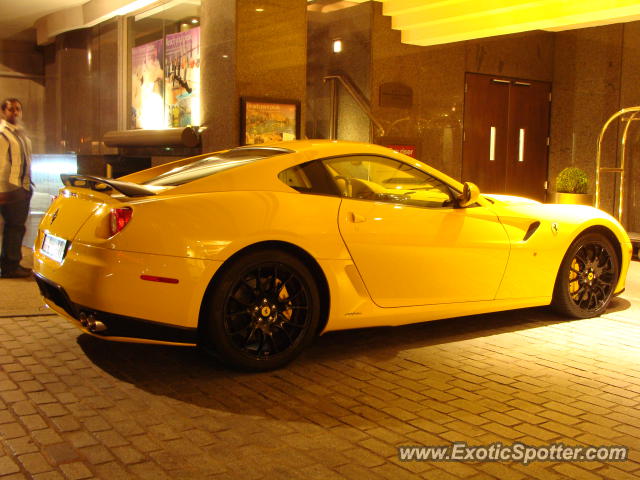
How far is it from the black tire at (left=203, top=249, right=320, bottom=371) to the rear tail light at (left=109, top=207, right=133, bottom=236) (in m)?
0.64

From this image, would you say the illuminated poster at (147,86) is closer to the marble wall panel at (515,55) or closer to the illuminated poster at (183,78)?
the illuminated poster at (183,78)

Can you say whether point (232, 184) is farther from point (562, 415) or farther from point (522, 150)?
point (522, 150)

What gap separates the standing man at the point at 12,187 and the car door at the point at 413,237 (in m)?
4.10

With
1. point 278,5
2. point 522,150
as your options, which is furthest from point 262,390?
point 522,150

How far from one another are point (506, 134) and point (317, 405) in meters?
11.1

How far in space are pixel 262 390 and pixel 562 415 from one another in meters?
1.68

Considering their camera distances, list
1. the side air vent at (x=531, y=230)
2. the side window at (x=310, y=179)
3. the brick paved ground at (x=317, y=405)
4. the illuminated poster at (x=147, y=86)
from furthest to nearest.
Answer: the illuminated poster at (x=147, y=86) < the side air vent at (x=531, y=230) < the side window at (x=310, y=179) < the brick paved ground at (x=317, y=405)

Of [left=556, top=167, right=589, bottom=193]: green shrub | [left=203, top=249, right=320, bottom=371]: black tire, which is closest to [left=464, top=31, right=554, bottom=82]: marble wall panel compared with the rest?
[left=556, top=167, right=589, bottom=193]: green shrub

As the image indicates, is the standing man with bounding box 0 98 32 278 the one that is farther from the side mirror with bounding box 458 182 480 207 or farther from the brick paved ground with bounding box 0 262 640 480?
the side mirror with bounding box 458 182 480 207

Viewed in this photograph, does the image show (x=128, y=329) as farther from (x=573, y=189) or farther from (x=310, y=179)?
(x=573, y=189)

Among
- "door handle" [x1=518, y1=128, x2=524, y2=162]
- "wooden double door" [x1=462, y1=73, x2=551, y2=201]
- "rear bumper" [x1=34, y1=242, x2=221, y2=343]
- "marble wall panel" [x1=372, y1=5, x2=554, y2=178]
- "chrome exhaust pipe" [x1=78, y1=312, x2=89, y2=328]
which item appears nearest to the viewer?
"rear bumper" [x1=34, y1=242, x2=221, y2=343]

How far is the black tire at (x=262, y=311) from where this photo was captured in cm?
433

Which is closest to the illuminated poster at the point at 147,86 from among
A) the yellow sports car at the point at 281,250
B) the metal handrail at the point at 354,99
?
the metal handrail at the point at 354,99

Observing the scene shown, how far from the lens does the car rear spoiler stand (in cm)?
438
